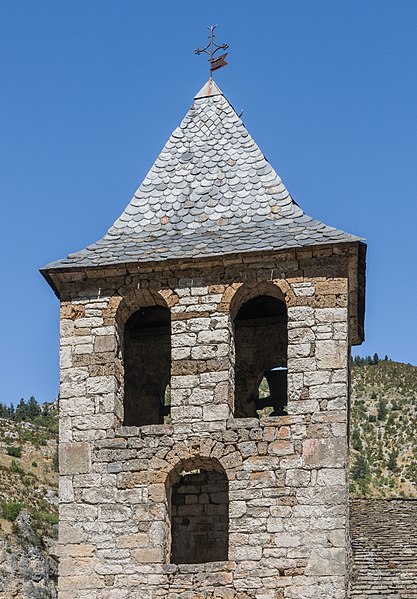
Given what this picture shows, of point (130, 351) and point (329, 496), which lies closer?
point (329, 496)

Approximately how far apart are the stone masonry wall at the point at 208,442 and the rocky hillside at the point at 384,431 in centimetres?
2093

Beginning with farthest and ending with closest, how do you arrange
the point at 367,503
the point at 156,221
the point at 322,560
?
the point at 367,503, the point at 156,221, the point at 322,560

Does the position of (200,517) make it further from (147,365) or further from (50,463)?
(50,463)

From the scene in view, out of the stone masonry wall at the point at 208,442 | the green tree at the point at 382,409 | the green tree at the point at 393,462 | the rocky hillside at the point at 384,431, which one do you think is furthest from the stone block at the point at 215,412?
the green tree at the point at 382,409

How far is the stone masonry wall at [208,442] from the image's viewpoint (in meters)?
15.0

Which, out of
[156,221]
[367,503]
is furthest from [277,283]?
[367,503]

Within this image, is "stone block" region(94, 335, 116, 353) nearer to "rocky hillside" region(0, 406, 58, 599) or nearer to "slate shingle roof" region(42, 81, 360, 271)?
"slate shingle roof" region(42, 81, 360, 271)

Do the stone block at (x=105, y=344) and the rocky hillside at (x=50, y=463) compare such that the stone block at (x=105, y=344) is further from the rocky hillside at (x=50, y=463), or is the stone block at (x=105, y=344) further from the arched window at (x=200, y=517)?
the rocky hillside at (x=50, y=463)

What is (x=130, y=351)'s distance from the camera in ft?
58.5

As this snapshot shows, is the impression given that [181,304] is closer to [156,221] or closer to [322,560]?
[156,221]

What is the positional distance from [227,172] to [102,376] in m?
2.98

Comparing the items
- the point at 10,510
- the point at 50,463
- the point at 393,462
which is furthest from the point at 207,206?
the point at 50,463

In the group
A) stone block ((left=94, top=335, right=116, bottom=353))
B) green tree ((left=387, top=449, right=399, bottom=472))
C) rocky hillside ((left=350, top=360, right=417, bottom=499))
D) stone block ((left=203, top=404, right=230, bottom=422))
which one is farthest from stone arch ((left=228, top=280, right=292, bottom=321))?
green tree ((left=387, top=449, right=399, bottom=472))

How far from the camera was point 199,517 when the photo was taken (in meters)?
17.1
